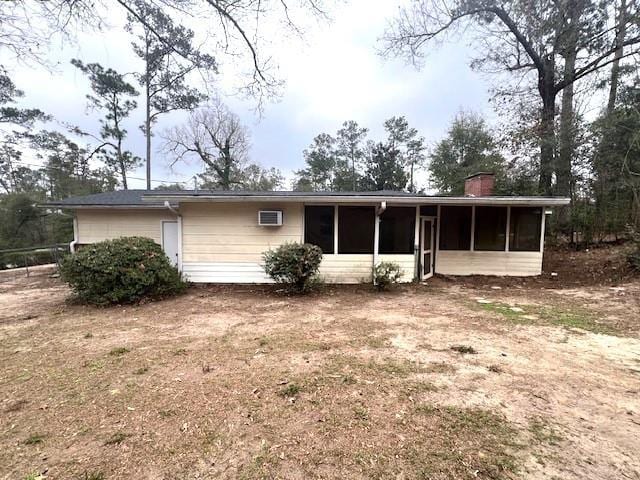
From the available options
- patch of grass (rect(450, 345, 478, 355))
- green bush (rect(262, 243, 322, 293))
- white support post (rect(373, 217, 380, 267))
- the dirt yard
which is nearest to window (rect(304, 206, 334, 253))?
green bush (rect(262, 243, 322, 293))

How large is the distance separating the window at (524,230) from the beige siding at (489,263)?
0.63ft

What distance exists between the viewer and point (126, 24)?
5898 mm

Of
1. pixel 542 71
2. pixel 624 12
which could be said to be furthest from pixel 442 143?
pixel 624 12

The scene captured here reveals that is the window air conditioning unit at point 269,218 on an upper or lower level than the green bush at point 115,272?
upper

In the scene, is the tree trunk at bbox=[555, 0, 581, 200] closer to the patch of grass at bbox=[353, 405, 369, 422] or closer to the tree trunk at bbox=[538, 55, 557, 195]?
the tree trunk at bbox=[538, 55, 557, 195]

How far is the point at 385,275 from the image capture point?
654 centimetres

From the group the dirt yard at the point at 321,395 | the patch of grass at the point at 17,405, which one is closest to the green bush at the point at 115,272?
the dirt yard at the point at 321,395

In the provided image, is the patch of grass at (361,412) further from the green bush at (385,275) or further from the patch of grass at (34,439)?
the green bush at (385,275)

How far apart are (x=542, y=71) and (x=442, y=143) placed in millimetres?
8228

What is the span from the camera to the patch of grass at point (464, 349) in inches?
134

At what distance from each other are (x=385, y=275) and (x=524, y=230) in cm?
457

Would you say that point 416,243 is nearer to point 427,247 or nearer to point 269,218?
→ point 427,247

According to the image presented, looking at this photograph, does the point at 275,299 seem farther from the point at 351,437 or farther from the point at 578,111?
the point at 578,111

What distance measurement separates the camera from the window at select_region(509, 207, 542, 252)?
8.01 metres
